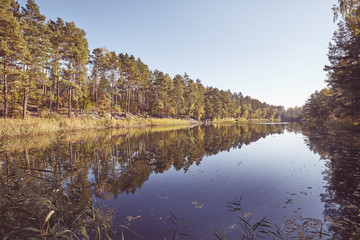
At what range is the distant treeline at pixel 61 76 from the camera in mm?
21719

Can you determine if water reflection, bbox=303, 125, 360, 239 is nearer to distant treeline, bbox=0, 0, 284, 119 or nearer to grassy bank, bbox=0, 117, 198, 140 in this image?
grassy bank, bbox=0, 117, 198, 140

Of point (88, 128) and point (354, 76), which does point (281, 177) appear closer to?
point (354, 76)

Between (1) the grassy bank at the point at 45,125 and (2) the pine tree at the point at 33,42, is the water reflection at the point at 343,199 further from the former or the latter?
(2) the pine tree at the point at 33,42

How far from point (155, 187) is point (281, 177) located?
23.3ft

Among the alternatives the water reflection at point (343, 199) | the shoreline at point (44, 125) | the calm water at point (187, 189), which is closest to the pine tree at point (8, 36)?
the shoreline at point (44, 125)

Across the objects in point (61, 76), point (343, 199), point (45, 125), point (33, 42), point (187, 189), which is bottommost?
point (187, 189)

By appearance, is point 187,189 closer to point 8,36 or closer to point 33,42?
point 8,36

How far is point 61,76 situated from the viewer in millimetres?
31188

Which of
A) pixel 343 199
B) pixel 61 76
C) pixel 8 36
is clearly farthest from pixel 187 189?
pixel 61 76

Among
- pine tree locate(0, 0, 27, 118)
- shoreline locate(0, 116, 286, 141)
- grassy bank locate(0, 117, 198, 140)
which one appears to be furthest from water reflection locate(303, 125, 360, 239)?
pine tree locate(0, 0, 27, 118)

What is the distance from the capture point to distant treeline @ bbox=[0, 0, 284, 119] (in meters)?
21.7

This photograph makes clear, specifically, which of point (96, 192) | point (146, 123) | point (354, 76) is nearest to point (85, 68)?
point (146, 123)

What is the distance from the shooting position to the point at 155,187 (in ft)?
24.8

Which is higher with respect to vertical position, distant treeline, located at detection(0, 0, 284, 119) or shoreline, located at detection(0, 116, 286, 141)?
distant treeline, located at detection(0, 0, 284, 119)
